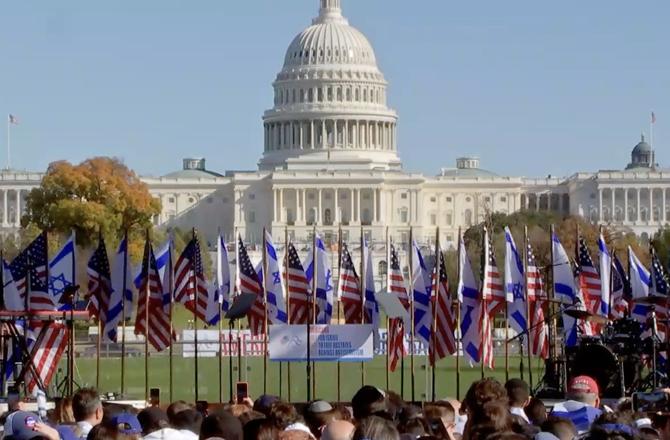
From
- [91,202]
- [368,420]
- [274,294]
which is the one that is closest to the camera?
[368,420]

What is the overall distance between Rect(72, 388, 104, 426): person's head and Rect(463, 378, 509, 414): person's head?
9.61ft

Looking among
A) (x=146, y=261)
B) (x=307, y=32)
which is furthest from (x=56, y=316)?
(x=307, y=32)

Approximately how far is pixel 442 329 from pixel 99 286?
21.6 feet

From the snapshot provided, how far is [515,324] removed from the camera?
43281mm

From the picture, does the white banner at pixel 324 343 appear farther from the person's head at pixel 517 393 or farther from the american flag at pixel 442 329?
the person's head at pixel 517 393

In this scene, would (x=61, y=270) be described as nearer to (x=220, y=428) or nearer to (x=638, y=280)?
(x=638, y=280)

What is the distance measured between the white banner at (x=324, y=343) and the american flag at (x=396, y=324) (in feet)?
15.8

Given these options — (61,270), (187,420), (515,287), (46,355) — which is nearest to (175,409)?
(187,420)

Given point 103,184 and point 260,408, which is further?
point 103,184

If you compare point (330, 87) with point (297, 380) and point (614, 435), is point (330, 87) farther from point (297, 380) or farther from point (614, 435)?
point (614, 435)

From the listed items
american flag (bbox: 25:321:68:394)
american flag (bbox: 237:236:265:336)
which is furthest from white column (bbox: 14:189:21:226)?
american flag (bbox: 25:321:68:394)

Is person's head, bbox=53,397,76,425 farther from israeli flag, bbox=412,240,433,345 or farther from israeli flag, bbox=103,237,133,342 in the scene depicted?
israeli flag, bbox=412,240,433,345

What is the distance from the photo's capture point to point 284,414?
16156 mm

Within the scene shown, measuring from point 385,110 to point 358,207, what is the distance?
1404 cm
